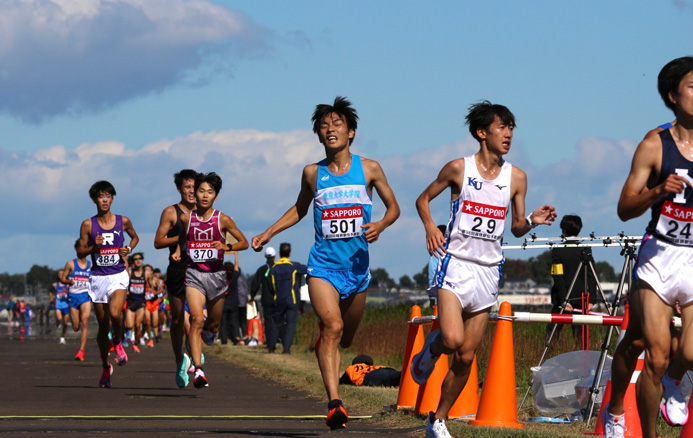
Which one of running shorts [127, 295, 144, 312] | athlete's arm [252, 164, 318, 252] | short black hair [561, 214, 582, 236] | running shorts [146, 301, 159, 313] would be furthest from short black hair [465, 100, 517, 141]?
running shorts [146, 301, 159, 313]

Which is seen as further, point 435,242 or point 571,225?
point 571,225

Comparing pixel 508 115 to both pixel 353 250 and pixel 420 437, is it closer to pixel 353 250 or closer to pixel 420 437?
pixel 353 250

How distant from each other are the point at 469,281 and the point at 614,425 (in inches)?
59.7

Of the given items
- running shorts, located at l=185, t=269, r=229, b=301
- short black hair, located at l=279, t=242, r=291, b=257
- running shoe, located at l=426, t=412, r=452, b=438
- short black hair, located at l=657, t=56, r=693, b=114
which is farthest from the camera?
short black hair, located at l=279, t=242, r=291, b=257

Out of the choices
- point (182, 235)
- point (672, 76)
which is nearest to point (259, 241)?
point (672, 76)

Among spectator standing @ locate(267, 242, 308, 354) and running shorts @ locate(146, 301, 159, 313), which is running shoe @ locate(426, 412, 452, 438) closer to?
spectator standing @ locate(267, 242, 308, 354)

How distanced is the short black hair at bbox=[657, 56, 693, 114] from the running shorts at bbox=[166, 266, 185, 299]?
754 cm

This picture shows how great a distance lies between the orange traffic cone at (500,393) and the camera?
31.7 ft

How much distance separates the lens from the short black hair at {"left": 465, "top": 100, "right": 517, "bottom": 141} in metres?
8.70

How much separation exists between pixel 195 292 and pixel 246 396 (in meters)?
1.36

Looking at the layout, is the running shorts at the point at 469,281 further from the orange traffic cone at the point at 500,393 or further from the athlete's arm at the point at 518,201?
the orange traffic cone at the point at 500,393

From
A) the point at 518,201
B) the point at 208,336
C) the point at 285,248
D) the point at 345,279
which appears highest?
the point at 285,248

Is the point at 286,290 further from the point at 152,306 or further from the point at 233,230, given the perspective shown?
the point at 233,230

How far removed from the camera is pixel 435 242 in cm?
851
